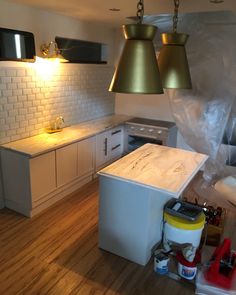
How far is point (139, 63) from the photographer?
156cm

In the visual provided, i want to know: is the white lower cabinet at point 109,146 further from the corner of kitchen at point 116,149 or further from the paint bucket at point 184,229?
the paint bucket at point 184,229

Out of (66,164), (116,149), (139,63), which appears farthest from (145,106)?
(139,63)

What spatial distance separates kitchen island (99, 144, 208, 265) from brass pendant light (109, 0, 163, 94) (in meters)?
0.79

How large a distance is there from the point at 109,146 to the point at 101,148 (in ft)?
0.76

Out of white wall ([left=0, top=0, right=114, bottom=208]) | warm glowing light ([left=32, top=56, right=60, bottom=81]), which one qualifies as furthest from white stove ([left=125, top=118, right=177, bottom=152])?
warm glowing light ([left=32, top=56, right=60, bottom=81])

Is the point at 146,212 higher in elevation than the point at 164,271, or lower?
higher

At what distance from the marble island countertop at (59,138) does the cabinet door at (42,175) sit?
0.31 ft

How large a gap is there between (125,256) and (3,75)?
2.19 m

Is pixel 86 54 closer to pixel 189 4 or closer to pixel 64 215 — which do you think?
pixel 189 4

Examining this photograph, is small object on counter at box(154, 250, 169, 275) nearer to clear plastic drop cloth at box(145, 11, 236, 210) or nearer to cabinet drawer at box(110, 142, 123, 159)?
clear plastic drop cloth at box(145, 11, 236, 210)

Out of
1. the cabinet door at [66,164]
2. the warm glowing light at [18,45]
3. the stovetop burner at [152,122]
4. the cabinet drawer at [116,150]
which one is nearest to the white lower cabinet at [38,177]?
the cabinet door at [66,164]

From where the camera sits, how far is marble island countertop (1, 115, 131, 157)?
2.86 meters

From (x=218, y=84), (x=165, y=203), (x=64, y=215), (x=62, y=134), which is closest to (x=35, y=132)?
(x=62, y=134)

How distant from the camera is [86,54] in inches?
159
